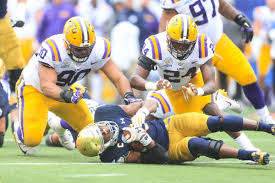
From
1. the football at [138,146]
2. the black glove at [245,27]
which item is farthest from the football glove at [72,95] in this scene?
the black glove at [245,27]

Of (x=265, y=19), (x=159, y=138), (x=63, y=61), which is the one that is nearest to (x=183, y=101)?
(x=159, y=138)

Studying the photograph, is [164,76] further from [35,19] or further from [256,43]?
[256,43]

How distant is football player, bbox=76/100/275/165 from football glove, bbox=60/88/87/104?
231 mm

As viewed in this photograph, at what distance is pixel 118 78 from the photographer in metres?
7.25

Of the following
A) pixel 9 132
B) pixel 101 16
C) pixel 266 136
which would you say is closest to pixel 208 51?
pixel 266 136

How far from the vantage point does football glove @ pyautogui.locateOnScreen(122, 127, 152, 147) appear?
620 cm

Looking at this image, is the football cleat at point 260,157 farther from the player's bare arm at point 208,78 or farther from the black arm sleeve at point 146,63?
the black arm sleeve at point 146,63

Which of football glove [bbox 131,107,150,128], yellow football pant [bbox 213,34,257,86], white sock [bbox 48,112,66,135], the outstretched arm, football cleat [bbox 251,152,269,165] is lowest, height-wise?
white sock [bbox 48,112,66,135]

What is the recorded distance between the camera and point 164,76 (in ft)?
24.0

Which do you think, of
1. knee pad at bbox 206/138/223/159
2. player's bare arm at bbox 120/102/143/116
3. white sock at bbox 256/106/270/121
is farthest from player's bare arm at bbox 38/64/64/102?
white sock at bbox 256/106/270/121

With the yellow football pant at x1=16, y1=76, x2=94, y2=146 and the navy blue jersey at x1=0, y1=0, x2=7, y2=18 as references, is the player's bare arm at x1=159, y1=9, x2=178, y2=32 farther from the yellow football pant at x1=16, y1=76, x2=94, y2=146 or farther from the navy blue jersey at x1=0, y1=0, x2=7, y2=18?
the navy blue jersey at x1=0, y1=0, x2=7, y2=18

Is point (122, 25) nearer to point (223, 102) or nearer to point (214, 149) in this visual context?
point (223, 102)

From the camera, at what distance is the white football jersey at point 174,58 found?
7.04m

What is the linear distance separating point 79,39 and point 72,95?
0.52 meters
